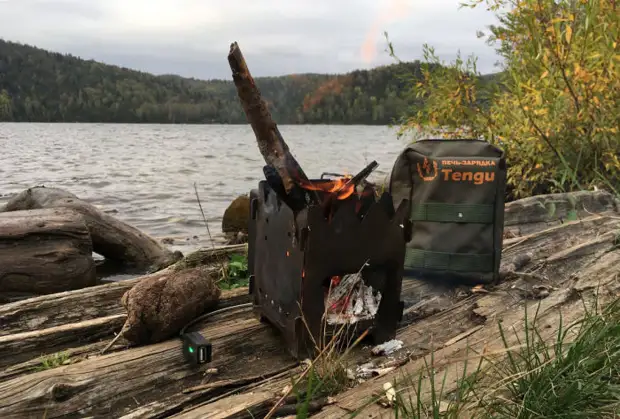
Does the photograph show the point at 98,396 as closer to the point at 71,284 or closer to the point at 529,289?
the point at 529,289

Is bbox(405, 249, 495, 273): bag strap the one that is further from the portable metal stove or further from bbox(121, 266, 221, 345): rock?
bbox(121, 266, 221, 345): rock

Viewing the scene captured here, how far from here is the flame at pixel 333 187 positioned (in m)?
3.12

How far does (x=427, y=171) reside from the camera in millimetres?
4402

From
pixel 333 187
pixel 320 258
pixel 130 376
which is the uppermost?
pixel 333 187

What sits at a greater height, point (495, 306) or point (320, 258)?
A: point (320, 258)

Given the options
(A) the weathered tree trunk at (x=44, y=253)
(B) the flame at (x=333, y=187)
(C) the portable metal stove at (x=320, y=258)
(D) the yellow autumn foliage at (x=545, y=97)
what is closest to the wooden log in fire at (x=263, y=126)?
(B) the flame at (x=333, y=187)

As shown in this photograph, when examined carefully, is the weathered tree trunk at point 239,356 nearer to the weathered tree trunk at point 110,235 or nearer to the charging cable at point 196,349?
the charging cable at point 196,349

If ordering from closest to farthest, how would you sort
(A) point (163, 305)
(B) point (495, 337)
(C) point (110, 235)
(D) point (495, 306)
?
(B) point (495, 337), (A) point (163, 305), (D) point (495, 306), (C) point (110, 235)

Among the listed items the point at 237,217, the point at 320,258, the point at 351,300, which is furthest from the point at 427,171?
the point at 237,217

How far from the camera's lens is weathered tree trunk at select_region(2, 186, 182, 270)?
8.06 m

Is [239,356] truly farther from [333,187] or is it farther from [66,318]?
[66,318]

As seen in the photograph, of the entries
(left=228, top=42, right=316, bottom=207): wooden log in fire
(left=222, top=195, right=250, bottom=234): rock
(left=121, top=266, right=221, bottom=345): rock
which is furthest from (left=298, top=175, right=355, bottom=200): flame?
(left=222, top=195, right=250, bottom=234): rock

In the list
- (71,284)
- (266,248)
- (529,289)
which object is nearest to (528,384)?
(266,248)

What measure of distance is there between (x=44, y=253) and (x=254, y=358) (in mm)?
4106
